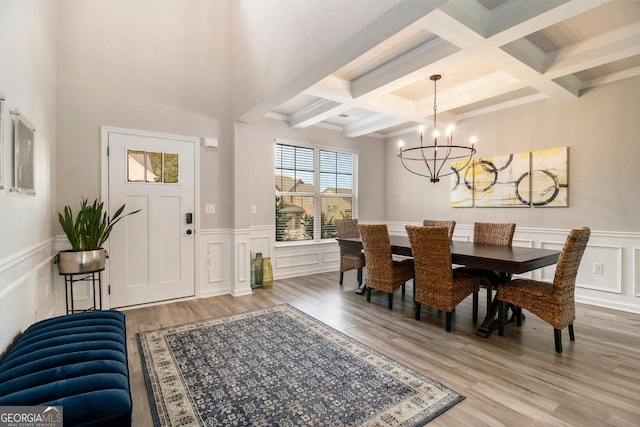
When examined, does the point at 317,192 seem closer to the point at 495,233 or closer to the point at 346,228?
the point at 346,228

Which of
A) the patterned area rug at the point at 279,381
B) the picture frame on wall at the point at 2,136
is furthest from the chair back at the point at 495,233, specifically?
the picture frame on wall at the point at 2,136

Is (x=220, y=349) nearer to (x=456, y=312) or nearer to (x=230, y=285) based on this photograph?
(x=230, y=285)

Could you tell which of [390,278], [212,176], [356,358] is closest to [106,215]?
[212,176]

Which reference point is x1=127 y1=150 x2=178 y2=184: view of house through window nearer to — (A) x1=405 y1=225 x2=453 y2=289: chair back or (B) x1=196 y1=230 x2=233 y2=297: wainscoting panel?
(B) x1=196 y1=230 x2=233 y2=297: wainscoting panel

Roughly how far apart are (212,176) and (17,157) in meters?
2.30

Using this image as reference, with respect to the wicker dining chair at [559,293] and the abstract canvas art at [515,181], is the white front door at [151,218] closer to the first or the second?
the wicker dining chair at [559,293]

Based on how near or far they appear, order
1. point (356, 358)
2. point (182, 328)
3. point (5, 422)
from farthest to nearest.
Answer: point (182, 328), point (356, 358), point (5, 422)

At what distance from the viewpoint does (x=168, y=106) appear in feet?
12.5

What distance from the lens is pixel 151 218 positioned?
3693 mm

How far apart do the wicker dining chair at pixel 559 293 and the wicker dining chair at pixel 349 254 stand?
205 centimetres

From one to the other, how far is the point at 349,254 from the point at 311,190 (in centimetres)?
152

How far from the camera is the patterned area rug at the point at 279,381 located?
1.75 metres

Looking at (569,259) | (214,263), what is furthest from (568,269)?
(214,263)

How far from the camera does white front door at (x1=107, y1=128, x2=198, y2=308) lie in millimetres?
3514
